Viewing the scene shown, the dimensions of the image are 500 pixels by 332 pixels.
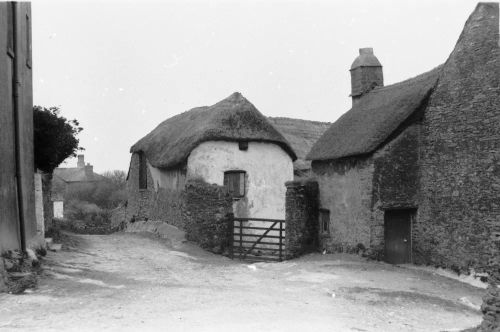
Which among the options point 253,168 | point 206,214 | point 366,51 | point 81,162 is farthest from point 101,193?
point 366,51

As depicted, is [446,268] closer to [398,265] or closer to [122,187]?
[398,265]

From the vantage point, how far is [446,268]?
601 inches

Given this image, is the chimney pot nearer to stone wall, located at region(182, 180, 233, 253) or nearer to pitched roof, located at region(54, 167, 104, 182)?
stone wall, located at region(182, 180, 233, 253)

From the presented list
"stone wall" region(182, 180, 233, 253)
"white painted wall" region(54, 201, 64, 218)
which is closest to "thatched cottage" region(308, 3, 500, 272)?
"stone wall" region(182, 180, 233, 253)

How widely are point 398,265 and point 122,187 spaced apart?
143 feet

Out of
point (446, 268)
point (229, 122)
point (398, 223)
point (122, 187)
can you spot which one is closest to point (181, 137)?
point (229, 122)

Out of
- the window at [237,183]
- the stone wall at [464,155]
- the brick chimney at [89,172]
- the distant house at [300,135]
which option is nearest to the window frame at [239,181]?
the window at [237,183]

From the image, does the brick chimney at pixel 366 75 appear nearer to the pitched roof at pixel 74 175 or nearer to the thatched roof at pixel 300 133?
the thatched roof at pixel 300 133

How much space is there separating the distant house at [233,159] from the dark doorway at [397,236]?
23.8 ft

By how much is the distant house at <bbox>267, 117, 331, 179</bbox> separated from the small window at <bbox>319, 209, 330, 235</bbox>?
668cm

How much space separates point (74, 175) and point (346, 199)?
53.9 meters

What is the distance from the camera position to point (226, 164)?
23.1 m

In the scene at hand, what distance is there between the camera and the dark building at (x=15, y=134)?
469 inches

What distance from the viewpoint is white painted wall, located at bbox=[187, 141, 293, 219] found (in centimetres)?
2258
